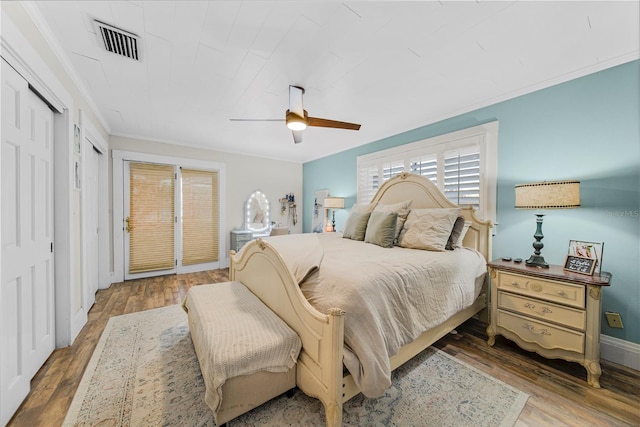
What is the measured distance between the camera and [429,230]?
8.32ft

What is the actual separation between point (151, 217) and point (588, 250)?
573 centimetres

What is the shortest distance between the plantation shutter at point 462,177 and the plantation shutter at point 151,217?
4.59m

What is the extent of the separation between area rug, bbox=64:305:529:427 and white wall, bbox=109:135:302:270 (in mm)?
3032

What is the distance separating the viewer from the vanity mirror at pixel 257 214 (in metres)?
5.36

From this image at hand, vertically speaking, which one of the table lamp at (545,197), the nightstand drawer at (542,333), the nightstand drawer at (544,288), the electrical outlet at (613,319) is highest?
the table lamp at (545,197)

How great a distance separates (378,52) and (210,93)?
178 cm

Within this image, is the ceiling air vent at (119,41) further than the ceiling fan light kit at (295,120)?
No

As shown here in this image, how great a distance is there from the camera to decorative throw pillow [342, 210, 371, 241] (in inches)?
119

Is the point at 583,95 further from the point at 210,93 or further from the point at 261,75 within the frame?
the point at 210,93

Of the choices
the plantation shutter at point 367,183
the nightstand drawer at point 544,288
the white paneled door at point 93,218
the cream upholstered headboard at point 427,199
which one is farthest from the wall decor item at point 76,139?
the nightstand drawer at point 544,288

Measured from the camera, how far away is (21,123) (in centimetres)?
155

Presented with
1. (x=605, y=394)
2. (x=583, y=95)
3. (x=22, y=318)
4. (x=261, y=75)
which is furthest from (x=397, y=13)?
(x=22, y=318)

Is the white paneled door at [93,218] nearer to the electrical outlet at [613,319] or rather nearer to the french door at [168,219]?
the french door at [168,219]

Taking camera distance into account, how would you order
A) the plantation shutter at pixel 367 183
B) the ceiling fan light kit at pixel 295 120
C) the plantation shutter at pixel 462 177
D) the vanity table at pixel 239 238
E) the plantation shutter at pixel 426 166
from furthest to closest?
the vanity table at pixel 239 238 → the plantation shutter at pixel 367 183 → the plantation shutter at pixel 426 166 → the plantation shutter at pixel 462 177 → the ceiling fan light kit at pixel 295 120
